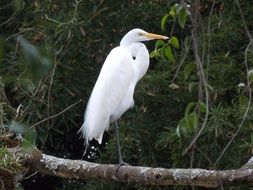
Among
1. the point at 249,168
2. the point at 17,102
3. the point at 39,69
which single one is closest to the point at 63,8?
the point at 17,102

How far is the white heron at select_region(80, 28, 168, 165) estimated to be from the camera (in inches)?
127

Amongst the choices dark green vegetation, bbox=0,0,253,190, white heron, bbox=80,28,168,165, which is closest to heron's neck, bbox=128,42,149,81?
white heron, bbox=80,28,168,165

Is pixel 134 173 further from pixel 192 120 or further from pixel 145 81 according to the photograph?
pixel 145 81

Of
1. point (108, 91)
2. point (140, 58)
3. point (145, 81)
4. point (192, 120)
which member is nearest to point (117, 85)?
point (108, 91)

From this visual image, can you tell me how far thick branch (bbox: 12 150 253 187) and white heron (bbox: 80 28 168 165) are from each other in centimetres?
78

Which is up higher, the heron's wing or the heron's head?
the heron's head

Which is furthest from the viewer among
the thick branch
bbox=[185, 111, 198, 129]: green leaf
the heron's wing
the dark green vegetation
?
the dark green vegetation

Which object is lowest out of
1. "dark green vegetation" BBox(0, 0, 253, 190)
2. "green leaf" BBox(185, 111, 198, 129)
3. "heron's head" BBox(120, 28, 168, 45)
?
"dark green vegetation" BBox(0, 0, 253, 190)

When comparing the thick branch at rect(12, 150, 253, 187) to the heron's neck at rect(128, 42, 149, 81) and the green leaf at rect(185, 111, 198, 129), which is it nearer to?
the green leaf at rect(185, 111, 198, 129)

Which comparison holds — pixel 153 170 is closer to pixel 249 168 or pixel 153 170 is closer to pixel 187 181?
pixel 187 181

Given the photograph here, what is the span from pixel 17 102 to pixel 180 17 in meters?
3.24

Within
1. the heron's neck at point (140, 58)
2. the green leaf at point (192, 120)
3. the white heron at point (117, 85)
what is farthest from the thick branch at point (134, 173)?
the heron's neck at point (140, 58)

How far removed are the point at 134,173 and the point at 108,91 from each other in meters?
1.14

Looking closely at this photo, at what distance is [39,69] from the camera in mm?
634
